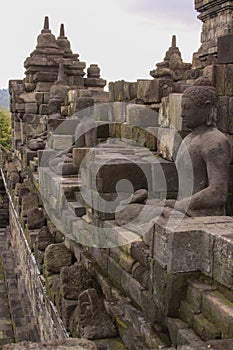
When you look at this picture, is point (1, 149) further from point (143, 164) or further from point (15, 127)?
point (143, 164)

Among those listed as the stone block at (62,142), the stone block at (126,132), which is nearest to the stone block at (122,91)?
the stone block at (126,132)

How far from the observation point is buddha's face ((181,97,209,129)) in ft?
13.4

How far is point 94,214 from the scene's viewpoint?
4781mm

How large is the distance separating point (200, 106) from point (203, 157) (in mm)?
454

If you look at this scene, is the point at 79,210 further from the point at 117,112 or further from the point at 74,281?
the point at 117,112

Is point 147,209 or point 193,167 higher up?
point 193,167

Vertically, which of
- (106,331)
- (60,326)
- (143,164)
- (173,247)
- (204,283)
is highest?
(143,164)

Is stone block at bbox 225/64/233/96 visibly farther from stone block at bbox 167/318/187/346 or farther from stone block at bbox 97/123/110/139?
stone block at bbox 97/123/110/139

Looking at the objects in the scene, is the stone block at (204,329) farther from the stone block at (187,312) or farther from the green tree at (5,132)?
the green tree at (5,132)

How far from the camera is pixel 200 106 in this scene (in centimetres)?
408

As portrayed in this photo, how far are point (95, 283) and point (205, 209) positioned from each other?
1.41 meters

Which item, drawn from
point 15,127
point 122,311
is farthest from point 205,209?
point 15,127

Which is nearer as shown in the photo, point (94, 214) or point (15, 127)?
point (94, 214)

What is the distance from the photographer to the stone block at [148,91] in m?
5.72
